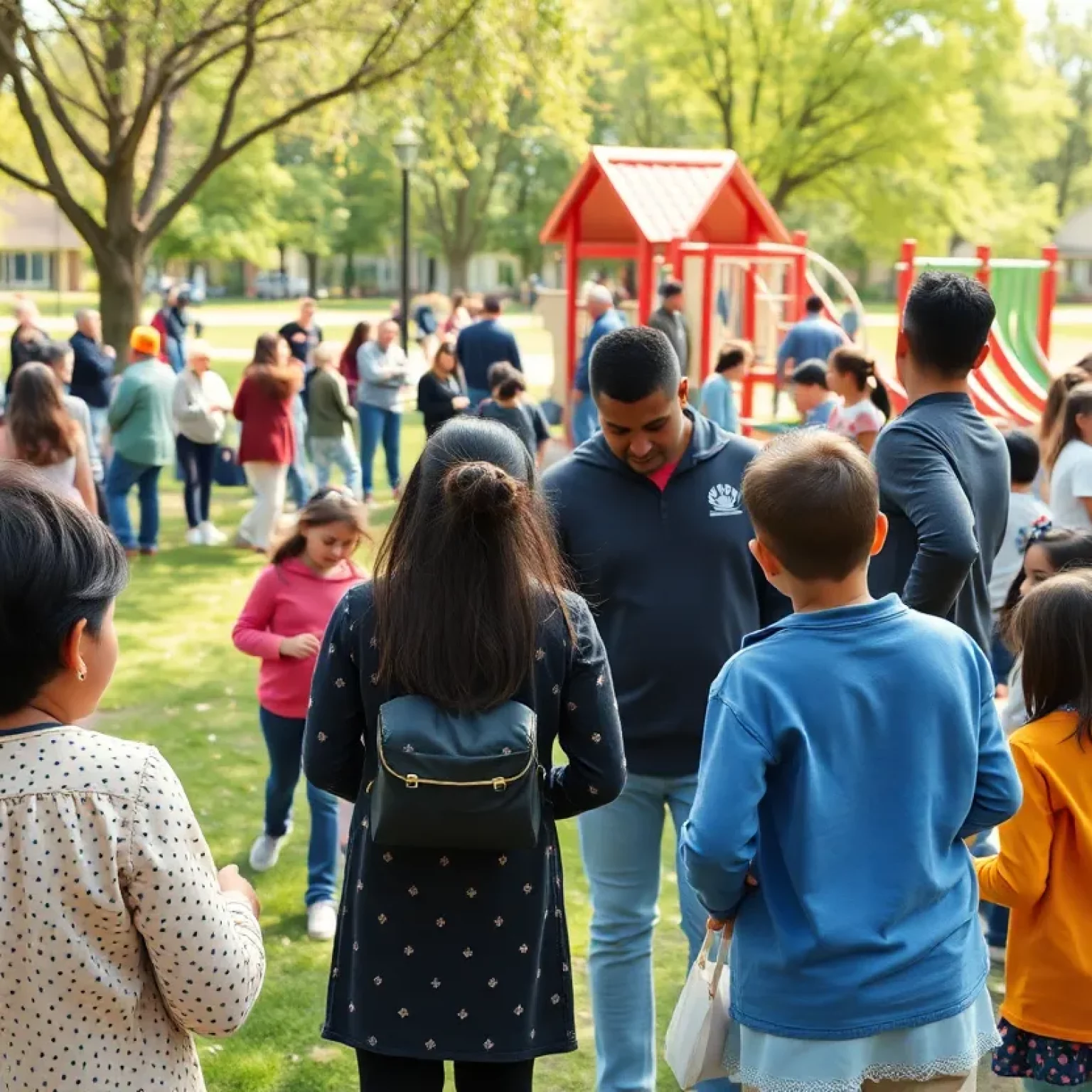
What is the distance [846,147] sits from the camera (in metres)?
37.0

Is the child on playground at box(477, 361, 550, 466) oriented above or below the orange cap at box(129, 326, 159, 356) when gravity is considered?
below

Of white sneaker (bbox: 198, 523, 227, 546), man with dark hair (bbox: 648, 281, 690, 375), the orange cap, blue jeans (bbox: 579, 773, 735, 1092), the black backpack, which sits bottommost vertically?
white sneaker (bbox: 198, 523, 227, 546)

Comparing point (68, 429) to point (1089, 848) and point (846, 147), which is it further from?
point (846, 147)

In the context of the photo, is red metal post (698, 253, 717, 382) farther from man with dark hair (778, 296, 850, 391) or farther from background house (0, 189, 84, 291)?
background house (0, 189, 84, 291)

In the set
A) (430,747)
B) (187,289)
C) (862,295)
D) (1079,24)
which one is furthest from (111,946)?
(1079,24)


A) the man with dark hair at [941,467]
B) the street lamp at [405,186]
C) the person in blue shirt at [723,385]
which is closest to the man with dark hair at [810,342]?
the person in blue shirt at [723,385]

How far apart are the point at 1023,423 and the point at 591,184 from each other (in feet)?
21.0

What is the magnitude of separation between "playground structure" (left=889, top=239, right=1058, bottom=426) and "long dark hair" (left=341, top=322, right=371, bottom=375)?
5604 mm

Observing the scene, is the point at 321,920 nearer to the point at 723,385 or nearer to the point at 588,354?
the point at 723,385

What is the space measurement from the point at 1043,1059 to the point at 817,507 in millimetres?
1475

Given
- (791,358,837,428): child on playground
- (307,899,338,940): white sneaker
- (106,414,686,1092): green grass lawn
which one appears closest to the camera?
(106,414,686,1092): green grass lawn

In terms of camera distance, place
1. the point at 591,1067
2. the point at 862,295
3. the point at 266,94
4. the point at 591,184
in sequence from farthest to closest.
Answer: the point at 862,295 → the point at 266,94 → the point at 591,184 → the point at 591,1067

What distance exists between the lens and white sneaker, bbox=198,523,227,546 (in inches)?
528

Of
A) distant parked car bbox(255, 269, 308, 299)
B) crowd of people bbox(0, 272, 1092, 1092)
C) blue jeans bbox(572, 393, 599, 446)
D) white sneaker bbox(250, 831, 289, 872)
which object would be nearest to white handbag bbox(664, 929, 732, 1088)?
crowd of people bbox(0, 272, 1092, 1092)
